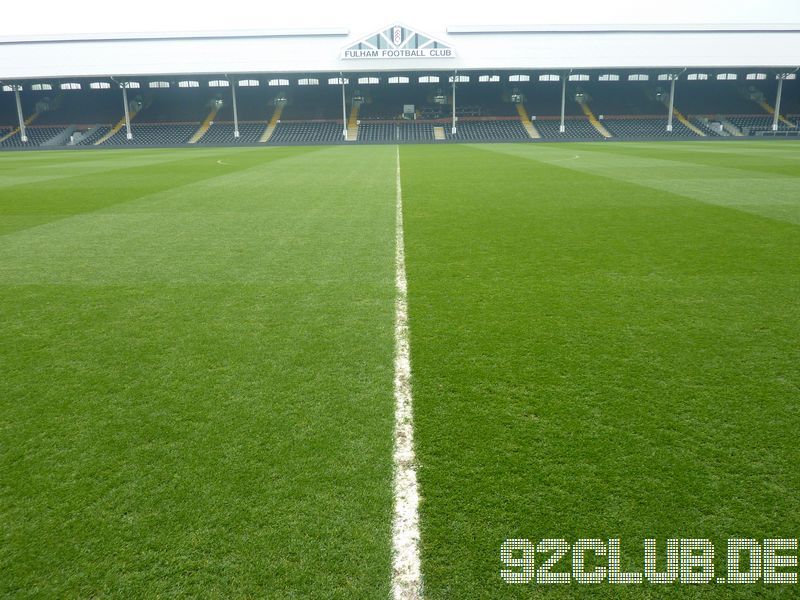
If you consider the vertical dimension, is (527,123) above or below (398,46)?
below

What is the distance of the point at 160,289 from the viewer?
688cm

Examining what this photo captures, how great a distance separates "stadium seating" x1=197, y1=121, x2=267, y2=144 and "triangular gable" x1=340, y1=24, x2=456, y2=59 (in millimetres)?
11577

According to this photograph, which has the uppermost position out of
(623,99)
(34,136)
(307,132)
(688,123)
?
(623,99)

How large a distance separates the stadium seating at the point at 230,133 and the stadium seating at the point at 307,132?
1.81 m

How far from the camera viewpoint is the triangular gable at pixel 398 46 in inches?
2179

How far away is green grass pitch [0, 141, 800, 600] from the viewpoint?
2.75m

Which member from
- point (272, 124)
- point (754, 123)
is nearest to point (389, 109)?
point (272, 124)

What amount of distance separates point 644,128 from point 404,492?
6241cm

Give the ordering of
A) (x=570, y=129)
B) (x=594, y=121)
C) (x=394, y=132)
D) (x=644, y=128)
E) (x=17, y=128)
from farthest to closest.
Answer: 1. (x=594, y=121)
2. (x=17, y=128)
3. (x=394, y=132)
4. (x=570, y=129)
5. (x=644, y=128)

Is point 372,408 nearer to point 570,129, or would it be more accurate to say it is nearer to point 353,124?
point 570,129

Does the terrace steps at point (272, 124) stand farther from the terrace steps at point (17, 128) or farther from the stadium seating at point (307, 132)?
the terrace steps at point (17, 128)

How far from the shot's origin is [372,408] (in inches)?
158

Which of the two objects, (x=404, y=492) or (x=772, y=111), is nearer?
(x=404, y=492)

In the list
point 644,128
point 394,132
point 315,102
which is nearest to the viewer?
point 644,128
